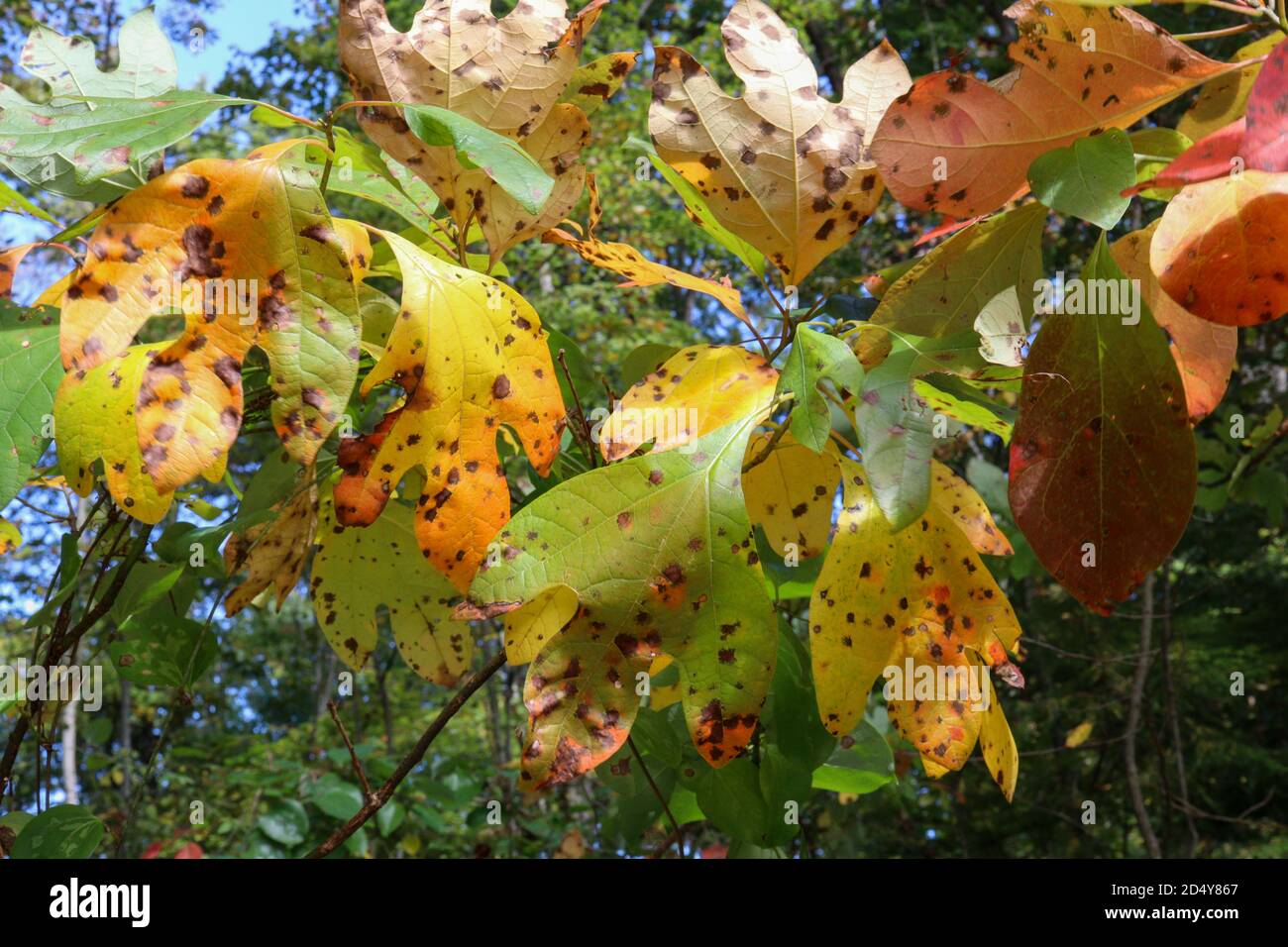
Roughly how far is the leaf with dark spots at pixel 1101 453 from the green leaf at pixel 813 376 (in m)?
0.08

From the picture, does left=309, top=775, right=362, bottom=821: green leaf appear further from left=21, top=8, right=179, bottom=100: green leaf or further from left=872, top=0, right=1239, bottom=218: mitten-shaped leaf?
left=872, top=0, right=1239, bottom=218: mitten-shaped leaf

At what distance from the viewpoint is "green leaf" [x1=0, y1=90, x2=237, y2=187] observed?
0.45 meters

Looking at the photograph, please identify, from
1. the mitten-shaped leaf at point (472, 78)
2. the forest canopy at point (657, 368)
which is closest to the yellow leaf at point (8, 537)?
→ the forest canopy at point (657, 368)

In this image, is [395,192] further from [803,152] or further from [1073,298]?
[1073,298]

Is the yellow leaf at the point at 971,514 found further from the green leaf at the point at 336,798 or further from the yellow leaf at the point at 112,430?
the green leaf at the point at 336,798

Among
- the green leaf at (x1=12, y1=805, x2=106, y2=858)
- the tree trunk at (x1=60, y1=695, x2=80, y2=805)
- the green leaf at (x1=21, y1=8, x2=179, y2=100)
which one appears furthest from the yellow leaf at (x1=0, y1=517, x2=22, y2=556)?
the tree trunk at (x1=60, y1=695, x2=80, y2=805)

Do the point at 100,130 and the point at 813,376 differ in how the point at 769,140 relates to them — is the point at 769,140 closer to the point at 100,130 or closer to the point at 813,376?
the point at 813,376

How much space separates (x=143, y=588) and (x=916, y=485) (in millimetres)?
593

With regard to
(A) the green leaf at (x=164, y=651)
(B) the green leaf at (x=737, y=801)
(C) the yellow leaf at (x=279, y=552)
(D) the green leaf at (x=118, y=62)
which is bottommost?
(B) the green leaf at (x=737, y=801)

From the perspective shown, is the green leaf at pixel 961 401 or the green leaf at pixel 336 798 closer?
the green leaf at pixel 961 401

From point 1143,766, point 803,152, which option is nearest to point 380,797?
point 803,152

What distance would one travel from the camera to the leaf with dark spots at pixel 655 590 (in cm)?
51

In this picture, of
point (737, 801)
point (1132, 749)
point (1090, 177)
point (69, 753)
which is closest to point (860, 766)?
point (737, 801)

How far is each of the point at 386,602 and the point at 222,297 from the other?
30cm
